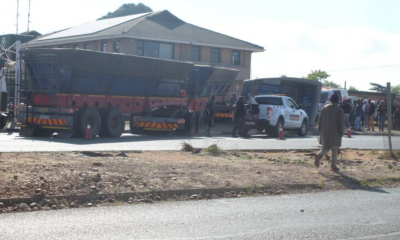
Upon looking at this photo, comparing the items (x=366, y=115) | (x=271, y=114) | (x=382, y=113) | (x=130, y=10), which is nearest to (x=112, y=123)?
(x=271, y=114)

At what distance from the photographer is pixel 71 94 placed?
2188 cm

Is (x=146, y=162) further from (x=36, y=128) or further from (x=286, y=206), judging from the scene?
(x=36, y=128)

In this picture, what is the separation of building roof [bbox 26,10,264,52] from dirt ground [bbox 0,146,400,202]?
1071 inches

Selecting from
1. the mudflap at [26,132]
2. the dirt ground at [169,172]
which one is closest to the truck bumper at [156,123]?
the mudflap at [26,132]

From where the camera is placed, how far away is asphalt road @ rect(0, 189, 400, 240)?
7.82 m

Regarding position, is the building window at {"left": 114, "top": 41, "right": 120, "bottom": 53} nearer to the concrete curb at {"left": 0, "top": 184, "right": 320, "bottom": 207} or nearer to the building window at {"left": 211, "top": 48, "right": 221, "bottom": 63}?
the building window at {"left": 211, "top": 48, "right": 221, "bottom": 63}

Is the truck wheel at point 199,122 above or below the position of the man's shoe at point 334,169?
above

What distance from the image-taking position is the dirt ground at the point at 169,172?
10266mm

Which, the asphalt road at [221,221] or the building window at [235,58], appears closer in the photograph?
the asphalt road at [221,221]

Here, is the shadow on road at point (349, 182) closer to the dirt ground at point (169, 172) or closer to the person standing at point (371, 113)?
the dirt ground at point (169, 172)

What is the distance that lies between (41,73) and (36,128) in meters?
→ 2.05

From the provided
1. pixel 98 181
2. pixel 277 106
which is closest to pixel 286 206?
pixel 98 181

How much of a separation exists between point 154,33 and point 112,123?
70.5 feet

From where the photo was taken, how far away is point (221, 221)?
28.9ft
